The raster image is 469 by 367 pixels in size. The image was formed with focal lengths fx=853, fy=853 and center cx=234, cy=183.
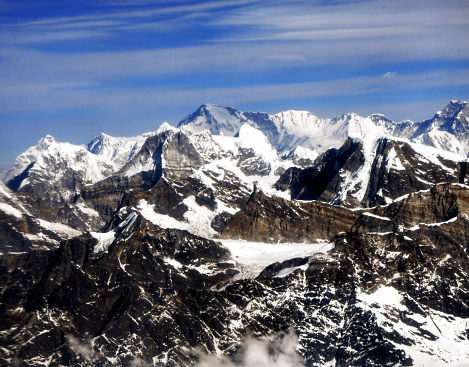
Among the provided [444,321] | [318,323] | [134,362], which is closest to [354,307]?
[318,323]

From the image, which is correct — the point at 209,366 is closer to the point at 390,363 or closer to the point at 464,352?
the point at 390,363

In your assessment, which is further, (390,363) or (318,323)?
(318,323)

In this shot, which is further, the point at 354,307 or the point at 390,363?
the point at 354,307

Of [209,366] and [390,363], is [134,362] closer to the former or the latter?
[209,366]

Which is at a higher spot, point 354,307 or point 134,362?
point 354,307

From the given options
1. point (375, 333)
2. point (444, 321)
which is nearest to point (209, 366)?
point (375, 333)

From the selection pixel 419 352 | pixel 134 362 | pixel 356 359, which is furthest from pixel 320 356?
pixel 134 362

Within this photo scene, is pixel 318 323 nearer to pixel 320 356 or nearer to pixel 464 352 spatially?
pixel 320 356
